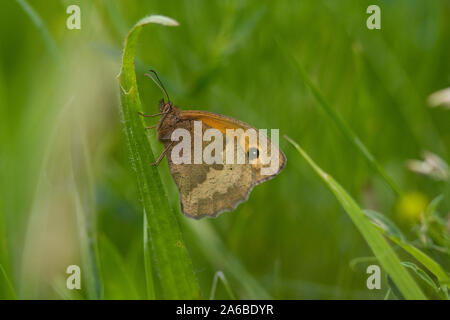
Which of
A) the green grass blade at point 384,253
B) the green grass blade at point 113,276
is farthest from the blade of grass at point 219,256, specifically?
the green grass blade at point 384,253

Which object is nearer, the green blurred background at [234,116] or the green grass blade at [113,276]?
the green grass blade at [113,276]

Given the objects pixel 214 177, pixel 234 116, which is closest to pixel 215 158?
pixel 214 177

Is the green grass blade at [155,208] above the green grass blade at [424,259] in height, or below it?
above

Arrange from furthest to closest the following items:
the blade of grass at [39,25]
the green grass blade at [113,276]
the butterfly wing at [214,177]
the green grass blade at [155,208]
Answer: the blade of grass at [39,25]
the butterfly wing at [214,177]
the green grass blade at [113,276]
the green grass blade at [155,208]

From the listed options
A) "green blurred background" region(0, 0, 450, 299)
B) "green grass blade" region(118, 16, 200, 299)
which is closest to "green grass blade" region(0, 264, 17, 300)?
"green blurred background" region(0, 0, 450, 299)

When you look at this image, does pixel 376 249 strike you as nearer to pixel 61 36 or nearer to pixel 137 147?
pixel 137 147

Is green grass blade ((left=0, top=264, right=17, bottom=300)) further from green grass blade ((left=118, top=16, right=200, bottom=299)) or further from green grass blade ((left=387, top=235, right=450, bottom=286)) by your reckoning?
green grass blade ((left=387, top=235, right=450, bottom=286))

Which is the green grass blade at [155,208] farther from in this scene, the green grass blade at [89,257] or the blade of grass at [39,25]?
the blade of grass at [39,25]
